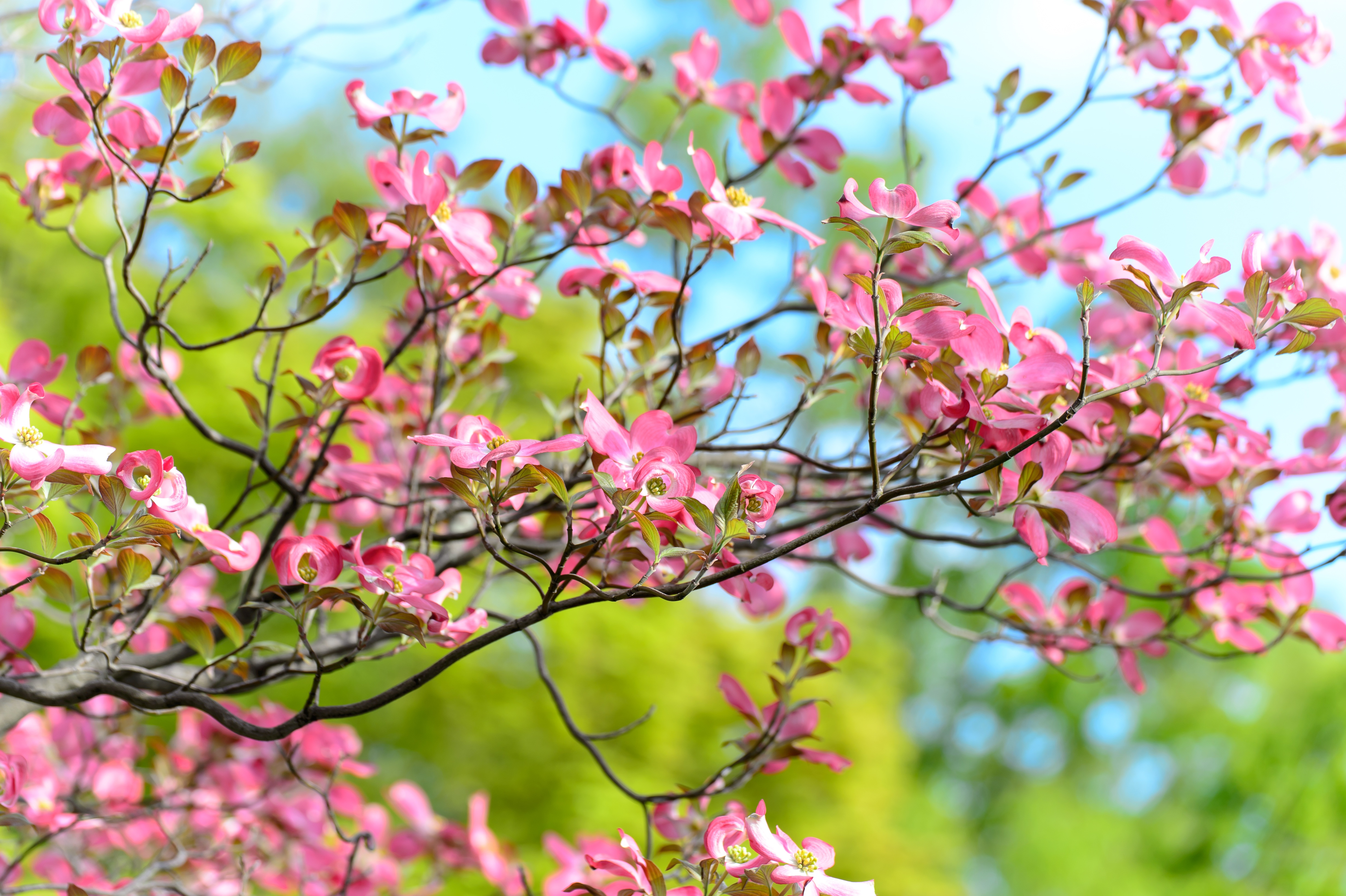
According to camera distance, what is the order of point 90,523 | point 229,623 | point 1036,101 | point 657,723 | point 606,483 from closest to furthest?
point 606,483 → point 90,523 → point 229,623 → point 1036,101 → point 657,723

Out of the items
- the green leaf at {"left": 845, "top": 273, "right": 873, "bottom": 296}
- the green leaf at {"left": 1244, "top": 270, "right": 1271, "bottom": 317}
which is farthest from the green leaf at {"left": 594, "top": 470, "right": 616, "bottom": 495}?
the green leaf at {"left": 1244, "top": 270, "right": 1271, "bottom": 317}

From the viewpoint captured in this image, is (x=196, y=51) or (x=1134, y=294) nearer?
(x=1134, y=294)

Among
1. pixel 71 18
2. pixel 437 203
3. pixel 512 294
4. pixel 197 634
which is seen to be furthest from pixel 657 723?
pixel 71 18

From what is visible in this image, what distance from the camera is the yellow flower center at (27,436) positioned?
2.00 feet

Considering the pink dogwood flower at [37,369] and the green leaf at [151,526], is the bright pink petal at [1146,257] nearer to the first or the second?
the green leaf at [151,526]

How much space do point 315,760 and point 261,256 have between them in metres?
6.08

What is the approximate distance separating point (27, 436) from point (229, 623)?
9.9 inches

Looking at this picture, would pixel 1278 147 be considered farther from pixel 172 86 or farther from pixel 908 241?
pixel 172 86

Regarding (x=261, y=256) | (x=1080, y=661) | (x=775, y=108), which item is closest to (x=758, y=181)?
(x=261, y=256)

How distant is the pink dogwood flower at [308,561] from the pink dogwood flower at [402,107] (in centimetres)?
36

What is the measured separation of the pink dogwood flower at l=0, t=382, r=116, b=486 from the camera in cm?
60

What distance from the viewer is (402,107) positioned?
863 millimetres

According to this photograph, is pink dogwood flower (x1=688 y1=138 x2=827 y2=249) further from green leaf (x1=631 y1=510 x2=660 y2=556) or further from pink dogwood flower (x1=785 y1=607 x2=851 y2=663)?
pink dogwood flower (x1=785 y1=607 x2=851 y2=663)

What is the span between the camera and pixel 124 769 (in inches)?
56.6
